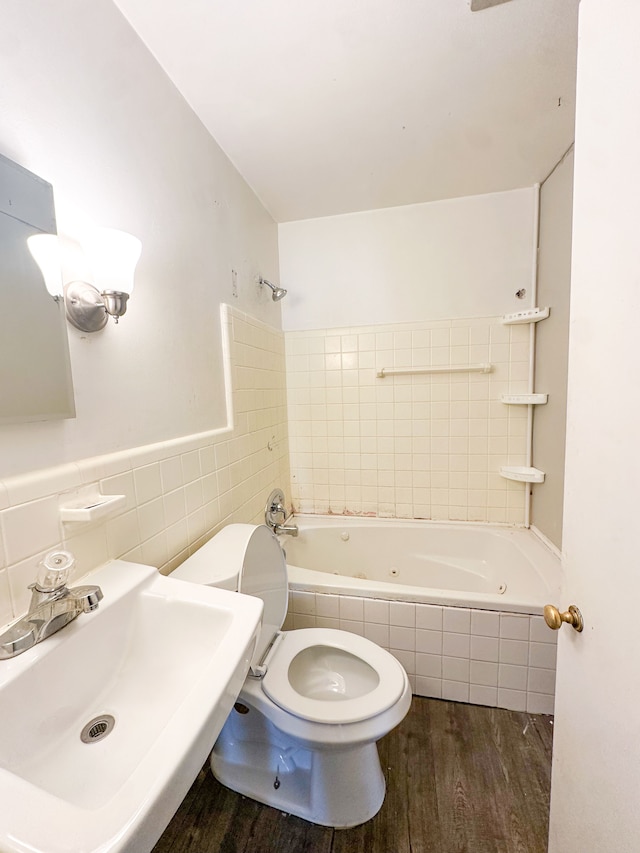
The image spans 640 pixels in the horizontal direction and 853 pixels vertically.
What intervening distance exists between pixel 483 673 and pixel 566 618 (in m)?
1.01

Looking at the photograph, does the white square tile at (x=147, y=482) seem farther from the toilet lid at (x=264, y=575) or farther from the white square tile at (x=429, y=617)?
the white square tile at (x=429, y=617)

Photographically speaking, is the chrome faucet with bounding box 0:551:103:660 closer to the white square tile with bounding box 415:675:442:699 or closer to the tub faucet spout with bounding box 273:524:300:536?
the tub faucet spout with bounding box 273:524:300:536

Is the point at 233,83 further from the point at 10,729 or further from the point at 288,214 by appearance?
the point at 10,729

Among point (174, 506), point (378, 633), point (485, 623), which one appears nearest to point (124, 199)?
point (174, 506)

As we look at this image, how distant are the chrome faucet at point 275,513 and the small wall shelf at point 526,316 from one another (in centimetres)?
160

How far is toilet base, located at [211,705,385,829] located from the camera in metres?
1.01

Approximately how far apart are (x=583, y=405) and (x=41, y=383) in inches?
40.9

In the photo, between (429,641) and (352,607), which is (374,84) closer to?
(352,607)

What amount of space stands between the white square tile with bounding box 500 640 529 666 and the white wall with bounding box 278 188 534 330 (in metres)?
1.61

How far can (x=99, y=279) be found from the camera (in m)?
0.78

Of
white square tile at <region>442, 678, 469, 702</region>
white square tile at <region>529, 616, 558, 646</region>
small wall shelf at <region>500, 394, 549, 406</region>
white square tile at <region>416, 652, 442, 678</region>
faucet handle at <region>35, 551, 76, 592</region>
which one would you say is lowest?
white square tile at <region>442, 678, 469, 702</region>

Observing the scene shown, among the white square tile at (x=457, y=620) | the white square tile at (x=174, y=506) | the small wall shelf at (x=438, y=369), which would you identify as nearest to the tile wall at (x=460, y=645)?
the white square tile at (x=457, y=620)

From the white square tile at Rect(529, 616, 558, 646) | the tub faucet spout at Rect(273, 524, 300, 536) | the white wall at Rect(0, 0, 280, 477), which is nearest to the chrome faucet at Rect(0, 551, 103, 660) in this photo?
the white wall at Rect(0, 0, 280, 477)

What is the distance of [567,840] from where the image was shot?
0.64 meters
